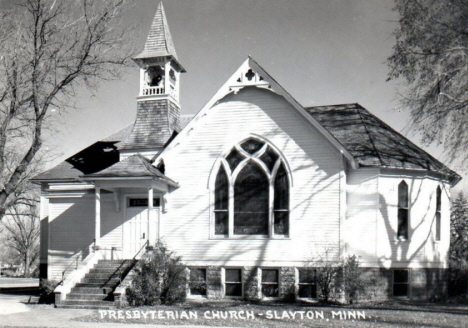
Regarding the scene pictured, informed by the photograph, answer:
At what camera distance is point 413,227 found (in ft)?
70.8

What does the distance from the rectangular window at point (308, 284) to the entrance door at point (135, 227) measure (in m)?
6.39

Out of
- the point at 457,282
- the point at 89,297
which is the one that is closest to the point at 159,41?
the point at 89,297

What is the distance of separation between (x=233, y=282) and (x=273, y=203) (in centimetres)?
338

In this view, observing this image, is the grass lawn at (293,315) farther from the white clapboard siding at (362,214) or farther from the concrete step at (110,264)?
the concrete step at (110,264)

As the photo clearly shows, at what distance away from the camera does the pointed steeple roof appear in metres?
25.5

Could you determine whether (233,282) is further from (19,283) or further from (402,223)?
(19,283)

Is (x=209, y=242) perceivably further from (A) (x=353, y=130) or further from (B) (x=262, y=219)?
(A) (x=353, y=130)

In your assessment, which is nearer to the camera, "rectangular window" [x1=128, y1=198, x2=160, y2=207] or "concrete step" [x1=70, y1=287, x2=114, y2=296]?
"concrete step" [x1=70, y1=287, x2=114, y2=296]

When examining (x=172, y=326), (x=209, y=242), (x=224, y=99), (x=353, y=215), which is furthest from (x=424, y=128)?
(x=172, y=326)

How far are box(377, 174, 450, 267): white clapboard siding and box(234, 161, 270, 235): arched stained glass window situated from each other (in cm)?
438

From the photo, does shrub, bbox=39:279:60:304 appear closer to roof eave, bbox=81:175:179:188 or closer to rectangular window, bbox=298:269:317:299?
roof eave, bbox=81:175:179:188

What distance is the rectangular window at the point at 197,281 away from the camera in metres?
21.2

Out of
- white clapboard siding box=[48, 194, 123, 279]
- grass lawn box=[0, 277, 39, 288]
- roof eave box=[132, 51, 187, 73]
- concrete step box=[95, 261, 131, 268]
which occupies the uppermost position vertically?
roof eave box=[132, 51, 187, 73]

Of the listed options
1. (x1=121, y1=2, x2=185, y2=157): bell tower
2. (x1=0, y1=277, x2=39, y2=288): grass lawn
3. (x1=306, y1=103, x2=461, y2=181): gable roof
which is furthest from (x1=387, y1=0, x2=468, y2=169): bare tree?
(x1=0, y1=277, x2=39, y2=288): grass lawn
